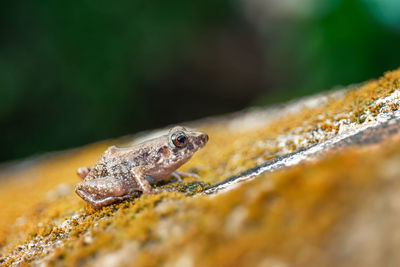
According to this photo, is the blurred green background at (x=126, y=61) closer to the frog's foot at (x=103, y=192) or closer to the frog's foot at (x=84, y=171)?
the frog's foot at (x=84, y=171)

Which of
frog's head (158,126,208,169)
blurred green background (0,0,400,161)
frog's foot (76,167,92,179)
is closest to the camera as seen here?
frog's head (158,126,208,169)

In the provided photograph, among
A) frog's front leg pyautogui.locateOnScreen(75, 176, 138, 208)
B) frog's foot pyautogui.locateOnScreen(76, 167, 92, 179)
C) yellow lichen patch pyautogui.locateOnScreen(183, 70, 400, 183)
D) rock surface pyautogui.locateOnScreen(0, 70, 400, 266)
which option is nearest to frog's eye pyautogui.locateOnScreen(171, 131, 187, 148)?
rock surface pyautogui.locateOnScreen(0, 70, 400, 266)

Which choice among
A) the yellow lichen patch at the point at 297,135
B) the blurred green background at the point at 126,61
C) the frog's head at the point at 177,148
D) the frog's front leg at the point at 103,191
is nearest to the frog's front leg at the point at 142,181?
the frog's front leg at the point at 103,191

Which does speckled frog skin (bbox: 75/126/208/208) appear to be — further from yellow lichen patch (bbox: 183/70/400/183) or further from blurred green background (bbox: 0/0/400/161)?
blurred green background (bbox: 0/0/400/161)

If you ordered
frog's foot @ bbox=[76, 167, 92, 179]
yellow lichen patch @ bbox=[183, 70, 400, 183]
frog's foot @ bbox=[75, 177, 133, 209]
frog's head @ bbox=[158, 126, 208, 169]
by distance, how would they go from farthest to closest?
frog's foot @ bbox=[76, 167, 92, 179] → frog's head @ bbox=[158, 126, 208, 169] → yellow lichen patch @ bbox=[183, 70, 400, 183] → frog's foot @ bbox=[75, 177, 133, 209]

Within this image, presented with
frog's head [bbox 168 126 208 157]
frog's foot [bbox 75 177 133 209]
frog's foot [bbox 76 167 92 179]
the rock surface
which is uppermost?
the rock surface

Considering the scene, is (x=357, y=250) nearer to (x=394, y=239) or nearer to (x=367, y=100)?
(x=394, y=239)

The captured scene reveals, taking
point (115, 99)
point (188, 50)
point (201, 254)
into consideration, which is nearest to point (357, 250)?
point (201, 254)
